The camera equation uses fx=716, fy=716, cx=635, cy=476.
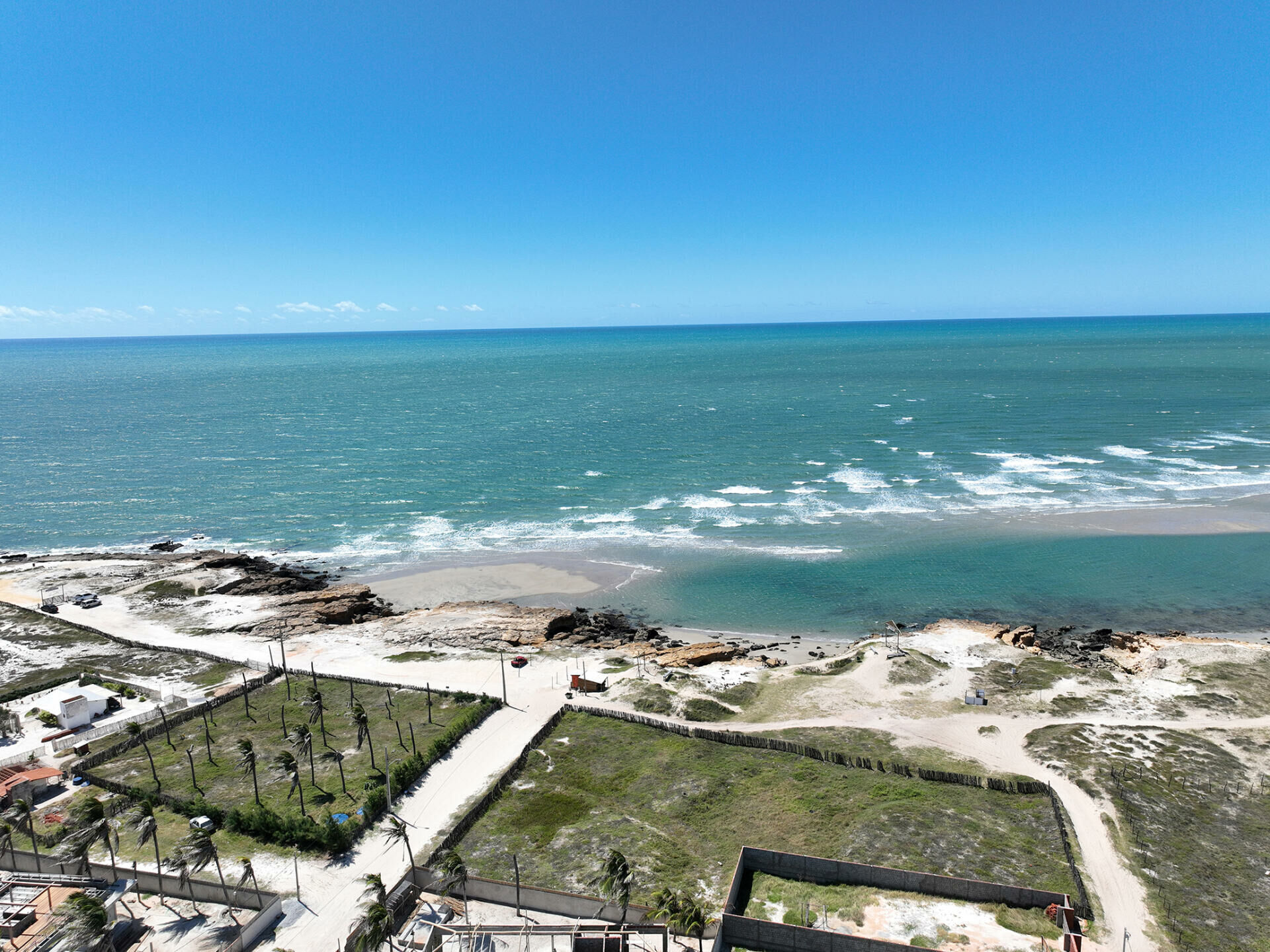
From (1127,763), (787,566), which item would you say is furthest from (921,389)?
(1127,763)

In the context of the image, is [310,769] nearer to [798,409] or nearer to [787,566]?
[787,566]

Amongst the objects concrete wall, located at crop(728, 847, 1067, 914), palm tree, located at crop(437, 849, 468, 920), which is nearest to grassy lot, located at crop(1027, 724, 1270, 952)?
concrete wall, located at crop(728, 847, 1067, 914)

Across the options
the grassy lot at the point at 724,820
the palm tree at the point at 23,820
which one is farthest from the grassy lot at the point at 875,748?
the palm tree at the point at 23,820

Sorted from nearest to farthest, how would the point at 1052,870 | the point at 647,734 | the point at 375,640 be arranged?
the point at 1052,870 → the point at 647,734 → the point at 375,640

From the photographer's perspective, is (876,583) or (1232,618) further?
(876,583)

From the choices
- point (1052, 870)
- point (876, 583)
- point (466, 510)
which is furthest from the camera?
point (466, 510)

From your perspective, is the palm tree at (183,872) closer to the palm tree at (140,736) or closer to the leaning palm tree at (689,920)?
the palm tree at (140,736)

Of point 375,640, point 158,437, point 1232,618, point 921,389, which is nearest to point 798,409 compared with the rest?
point 921,389
